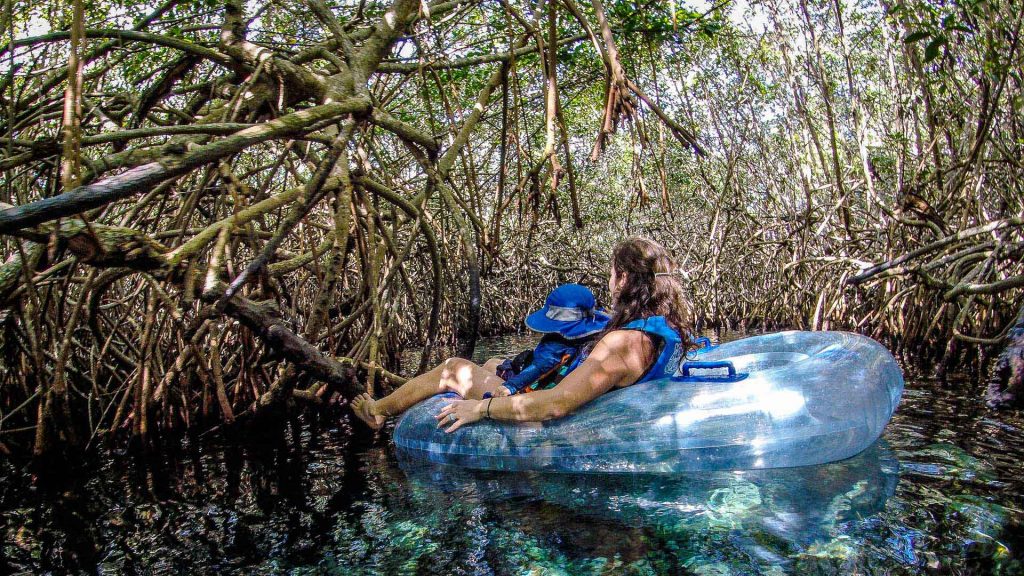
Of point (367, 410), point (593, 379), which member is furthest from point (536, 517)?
point (367, 410)

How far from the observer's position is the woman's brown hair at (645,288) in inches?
122

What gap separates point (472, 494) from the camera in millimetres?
3162

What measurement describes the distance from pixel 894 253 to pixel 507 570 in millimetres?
4872

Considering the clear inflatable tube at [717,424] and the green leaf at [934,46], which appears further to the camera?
the clear inflatable tube at [717,424]

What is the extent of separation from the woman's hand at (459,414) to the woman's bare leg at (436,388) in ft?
0.78

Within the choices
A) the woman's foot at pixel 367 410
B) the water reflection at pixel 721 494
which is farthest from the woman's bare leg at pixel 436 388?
the water reflection at pixel 721 494

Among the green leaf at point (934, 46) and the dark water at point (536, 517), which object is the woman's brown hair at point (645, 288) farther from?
the green leaf at point (934, 46)

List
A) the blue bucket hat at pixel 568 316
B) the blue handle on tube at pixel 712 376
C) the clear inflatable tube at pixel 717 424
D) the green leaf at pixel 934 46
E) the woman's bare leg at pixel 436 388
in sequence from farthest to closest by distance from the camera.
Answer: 1. the woman's bare leg at pixel 436 388
2. the blue bucket hat at pixel 568 316
3. the blue handle on tube at pixel 712 376
4. the clear inflatable tube at pixel 717 424
5. the green leaf at pixel 934 46

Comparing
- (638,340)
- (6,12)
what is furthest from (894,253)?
(6,12)

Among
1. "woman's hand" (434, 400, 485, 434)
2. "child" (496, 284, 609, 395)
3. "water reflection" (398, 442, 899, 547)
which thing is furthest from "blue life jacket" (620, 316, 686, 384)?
"woman's hand" (434, 400, 485, 434)

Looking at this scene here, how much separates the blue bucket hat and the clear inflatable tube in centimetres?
31

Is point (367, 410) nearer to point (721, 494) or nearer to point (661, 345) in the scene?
point (661, 345)

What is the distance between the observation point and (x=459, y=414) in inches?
136

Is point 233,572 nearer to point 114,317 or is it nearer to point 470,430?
point 470,430
